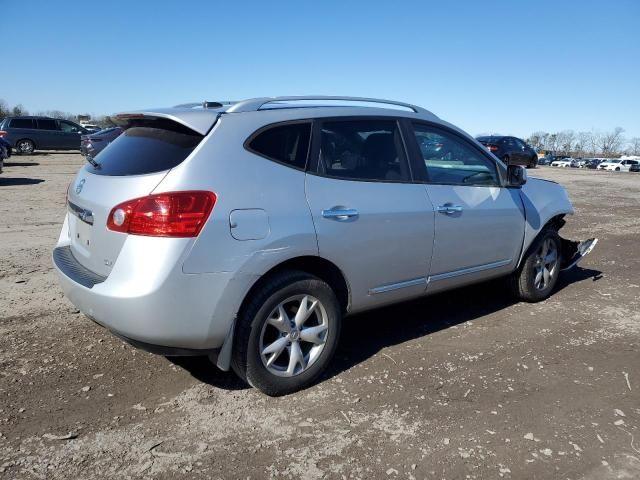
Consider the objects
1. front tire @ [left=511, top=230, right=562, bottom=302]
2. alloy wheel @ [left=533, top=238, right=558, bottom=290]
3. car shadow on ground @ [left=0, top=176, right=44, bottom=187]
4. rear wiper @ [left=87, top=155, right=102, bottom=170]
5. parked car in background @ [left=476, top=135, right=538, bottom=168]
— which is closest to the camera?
rear wiper @ [left=87, top=155, right=102, bottom=170]

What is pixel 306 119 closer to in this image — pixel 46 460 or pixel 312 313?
pixel 312 313

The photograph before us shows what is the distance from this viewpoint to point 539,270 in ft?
17.4

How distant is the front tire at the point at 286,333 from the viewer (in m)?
3.17

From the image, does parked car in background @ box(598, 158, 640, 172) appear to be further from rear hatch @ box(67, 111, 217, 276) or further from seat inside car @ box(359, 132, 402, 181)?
rear hatch @ box(67, 111, 217, 276)

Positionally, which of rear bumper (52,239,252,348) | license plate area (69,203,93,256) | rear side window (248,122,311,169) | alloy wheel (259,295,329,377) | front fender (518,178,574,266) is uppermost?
rear side window (248,122,311,169)

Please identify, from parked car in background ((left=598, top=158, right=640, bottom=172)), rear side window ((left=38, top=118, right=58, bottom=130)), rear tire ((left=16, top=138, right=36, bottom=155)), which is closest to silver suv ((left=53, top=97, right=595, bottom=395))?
rear tire ((left=16, top=138, right=36, bottom=155))

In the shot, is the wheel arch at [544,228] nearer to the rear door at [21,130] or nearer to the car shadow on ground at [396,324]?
the car shadow on ground at [396,324]

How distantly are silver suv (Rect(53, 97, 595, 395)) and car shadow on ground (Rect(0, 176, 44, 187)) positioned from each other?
11.7 metres

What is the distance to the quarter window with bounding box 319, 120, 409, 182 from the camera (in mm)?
3580

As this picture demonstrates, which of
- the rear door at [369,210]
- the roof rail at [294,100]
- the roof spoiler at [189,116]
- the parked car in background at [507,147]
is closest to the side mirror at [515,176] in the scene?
the roof rail at [294,100]

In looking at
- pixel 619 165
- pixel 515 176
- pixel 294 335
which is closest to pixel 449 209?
pixel 515 176

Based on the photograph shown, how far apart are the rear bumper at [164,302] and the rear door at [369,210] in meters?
0.75

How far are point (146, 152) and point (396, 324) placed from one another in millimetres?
2558

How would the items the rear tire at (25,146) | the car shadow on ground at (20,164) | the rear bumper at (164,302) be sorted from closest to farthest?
the rear bumper at (164,302) < the car shadow on ground at (20,164) < the rear tire at (25,146)
